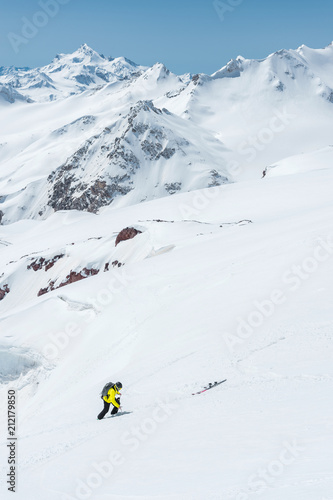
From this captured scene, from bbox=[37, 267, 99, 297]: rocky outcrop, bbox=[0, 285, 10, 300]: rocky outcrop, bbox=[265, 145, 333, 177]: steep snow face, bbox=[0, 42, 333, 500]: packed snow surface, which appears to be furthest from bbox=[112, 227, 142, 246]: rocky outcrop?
bbox=[265, 145, 333, 177]: steep snow face

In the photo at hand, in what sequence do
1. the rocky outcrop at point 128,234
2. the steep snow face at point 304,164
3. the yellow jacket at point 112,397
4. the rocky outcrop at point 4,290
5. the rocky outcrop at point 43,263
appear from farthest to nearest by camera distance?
→ the steep snow face at point 304,164, the rocky outcrop at point 4,290, the rocky outcrop at point 43,263, the rocky outcrop at point 128,234, the yellow jacket at point 112,397

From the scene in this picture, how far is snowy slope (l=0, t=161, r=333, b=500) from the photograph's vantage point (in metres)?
8.30

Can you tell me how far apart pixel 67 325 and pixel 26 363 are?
8.68 feet

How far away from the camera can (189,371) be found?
45.2 feet

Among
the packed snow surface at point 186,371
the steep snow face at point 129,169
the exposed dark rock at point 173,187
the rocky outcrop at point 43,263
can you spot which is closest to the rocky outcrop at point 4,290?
the rocky outcrop at point 43,263

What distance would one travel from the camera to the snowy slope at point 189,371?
8.30 metres

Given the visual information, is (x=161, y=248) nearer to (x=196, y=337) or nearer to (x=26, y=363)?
(x=26, y=363)

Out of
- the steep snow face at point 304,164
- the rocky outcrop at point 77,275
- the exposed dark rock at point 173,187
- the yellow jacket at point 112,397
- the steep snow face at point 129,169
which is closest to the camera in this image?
the yellow jacket at point 112,397

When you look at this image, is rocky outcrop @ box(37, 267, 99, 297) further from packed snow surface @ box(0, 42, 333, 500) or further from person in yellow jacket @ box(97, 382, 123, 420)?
person in yellow jacket @ box(97, 382, 123, 420)

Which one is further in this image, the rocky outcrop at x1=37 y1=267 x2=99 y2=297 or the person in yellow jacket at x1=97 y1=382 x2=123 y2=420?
the rocky outcrop at x1=37 y1=267 x2=99 y2=297

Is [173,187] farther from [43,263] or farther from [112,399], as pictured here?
[112,399]

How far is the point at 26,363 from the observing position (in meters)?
22.2

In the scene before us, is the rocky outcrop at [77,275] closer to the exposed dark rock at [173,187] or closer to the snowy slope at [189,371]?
the snowy slope at [189,371]

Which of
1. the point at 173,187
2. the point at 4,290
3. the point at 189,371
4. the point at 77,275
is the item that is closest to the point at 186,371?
the point at 189,371
